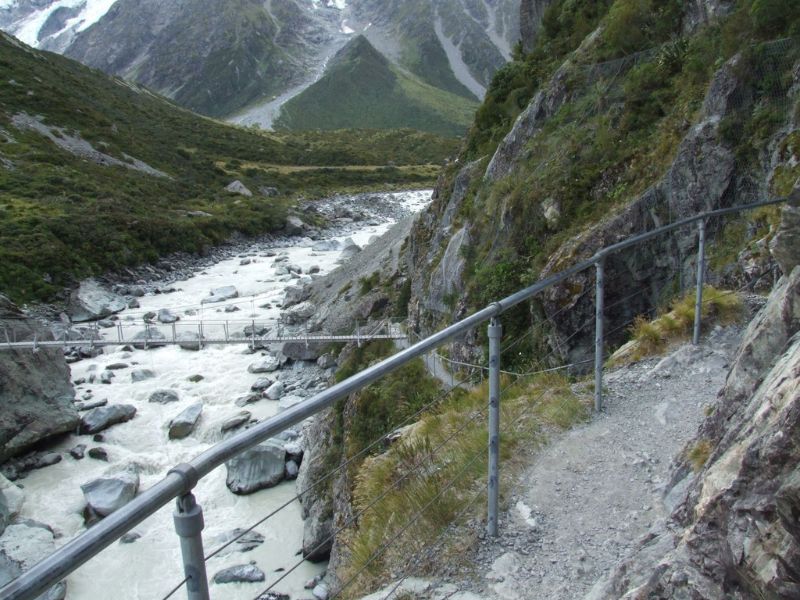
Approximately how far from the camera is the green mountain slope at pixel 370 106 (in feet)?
560

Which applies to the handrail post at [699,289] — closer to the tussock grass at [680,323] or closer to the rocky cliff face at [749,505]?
the tussock grass at [680,323]

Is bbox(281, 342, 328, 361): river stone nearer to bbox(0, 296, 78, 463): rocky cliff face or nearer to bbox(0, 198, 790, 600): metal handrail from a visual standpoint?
bbox(0, 296, 78, 463): rocky cliff face

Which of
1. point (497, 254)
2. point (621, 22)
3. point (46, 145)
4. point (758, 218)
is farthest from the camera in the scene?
point (46, 145)

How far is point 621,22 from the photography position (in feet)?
41.7

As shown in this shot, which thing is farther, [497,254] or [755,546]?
[497,254]

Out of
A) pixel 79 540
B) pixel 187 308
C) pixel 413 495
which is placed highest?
pixel 79 540

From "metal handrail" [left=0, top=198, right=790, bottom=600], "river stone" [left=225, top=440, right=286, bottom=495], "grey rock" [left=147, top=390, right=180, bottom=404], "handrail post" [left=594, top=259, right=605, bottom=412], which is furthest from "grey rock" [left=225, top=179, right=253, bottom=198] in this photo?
"metal handrail" [left=0, top=198, right=790, bottom=600]

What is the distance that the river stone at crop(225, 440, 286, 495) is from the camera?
13461 mm

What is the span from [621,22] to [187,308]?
2234 cm

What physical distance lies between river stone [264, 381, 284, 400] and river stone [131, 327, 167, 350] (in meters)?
5.32

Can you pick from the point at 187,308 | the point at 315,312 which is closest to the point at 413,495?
the point at 315,312

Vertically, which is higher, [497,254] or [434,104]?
[434,104]

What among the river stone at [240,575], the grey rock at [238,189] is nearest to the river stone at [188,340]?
the river stone at [240,575]

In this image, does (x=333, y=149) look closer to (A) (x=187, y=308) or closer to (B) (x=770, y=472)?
(A) (x=187, y=308)
